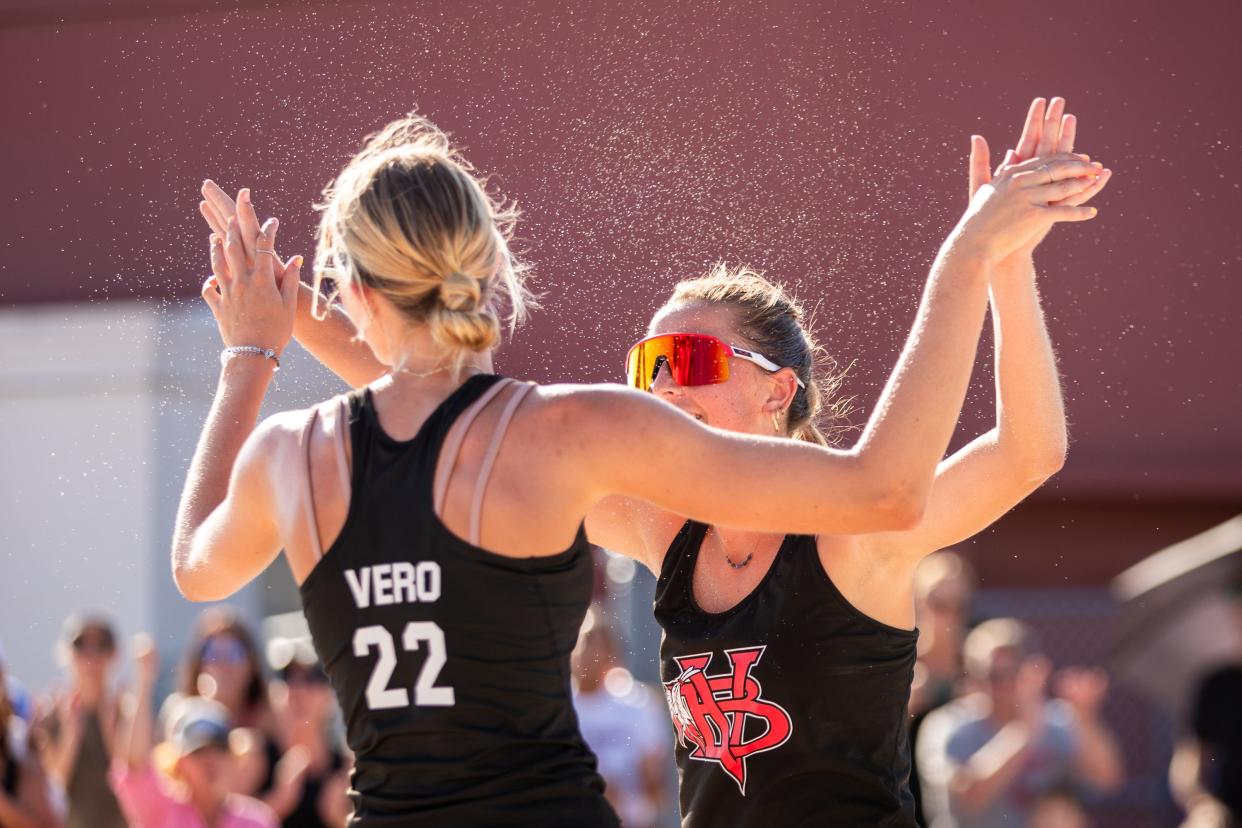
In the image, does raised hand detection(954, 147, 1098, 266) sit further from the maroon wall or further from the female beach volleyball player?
the maroon wall

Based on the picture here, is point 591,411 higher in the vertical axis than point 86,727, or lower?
higher

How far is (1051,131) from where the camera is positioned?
2.63m

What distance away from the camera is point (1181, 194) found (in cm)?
1120

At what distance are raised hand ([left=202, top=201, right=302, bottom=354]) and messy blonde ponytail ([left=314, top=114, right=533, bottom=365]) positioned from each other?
1.30 feet

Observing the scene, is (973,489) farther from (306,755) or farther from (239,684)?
(239,684)

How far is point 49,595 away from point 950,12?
21.4 ft

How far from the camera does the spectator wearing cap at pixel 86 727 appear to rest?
7.09 m

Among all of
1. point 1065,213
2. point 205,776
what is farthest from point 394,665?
point 205,776

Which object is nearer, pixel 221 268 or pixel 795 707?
pixel 221 268

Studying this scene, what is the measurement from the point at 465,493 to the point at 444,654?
221mm

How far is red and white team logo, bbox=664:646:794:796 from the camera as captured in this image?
283 centimetres

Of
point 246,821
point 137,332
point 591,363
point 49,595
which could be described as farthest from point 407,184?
point 49,595

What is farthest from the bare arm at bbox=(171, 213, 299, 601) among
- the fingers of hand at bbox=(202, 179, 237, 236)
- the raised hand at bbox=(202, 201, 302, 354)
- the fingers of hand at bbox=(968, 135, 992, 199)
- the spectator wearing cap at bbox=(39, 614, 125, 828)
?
the spectator wearing cap at bbox=(39, 614, 125, 828)

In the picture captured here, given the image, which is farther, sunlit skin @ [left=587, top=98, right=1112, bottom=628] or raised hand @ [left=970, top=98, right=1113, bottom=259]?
sunlit skin @ [left=587, top=98, right=1112, bottom=628]
